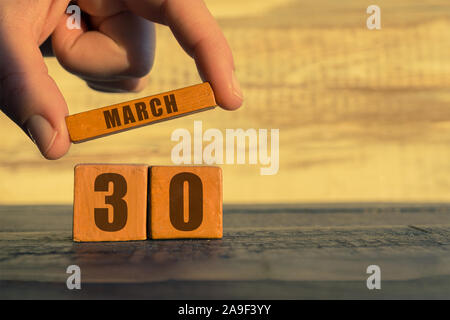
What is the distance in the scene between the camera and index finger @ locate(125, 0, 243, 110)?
0.86m

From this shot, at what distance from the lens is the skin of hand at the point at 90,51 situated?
75cm

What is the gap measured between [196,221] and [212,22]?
39 centimetres

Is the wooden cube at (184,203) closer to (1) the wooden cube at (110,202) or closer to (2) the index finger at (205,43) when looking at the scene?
(1) the wooden cube at (110,202)

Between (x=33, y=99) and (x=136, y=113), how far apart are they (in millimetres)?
163

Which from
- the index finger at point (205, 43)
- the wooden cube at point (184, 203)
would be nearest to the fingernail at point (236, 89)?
the index finger at point (205, 43)

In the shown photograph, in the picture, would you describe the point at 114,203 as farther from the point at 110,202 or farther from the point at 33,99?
the point at 33,99

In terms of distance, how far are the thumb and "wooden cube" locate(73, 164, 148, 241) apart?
247 mm

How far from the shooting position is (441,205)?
1.94 m

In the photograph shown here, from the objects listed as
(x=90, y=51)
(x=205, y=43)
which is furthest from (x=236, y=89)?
(x=90, y=51)

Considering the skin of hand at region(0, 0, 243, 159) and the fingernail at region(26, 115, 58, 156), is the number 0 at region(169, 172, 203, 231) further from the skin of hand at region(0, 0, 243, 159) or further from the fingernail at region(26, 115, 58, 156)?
the fingernail at region(26, 115, 58, 156)

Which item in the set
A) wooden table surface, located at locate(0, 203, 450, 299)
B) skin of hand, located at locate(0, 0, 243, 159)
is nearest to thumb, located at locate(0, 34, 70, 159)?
skin of hand, located at locate(0, 0, 243, 159)
